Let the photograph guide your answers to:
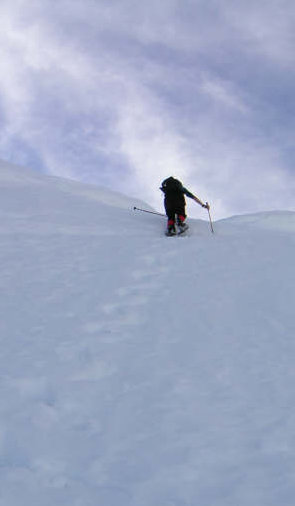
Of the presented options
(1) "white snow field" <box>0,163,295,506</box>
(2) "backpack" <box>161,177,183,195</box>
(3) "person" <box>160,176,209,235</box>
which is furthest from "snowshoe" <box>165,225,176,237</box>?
(2) "backpack" <box>161,177,183,195</box>

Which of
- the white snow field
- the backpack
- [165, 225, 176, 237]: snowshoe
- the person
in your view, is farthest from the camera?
the backpack

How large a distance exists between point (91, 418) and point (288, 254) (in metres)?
5.79

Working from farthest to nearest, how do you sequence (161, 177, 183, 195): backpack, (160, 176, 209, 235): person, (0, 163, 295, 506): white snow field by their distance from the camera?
(161, 177, 183, 195): backpack < (160, 176, 209, 235): person < (0, 163, 295, 506): white snow field

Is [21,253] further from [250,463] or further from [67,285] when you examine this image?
[250,463]

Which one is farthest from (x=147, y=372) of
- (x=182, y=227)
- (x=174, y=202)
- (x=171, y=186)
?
(x=171, y=186)

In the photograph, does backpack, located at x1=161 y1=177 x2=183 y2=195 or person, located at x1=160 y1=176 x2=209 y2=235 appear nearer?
person, located at x1=160 y1=176 x2=209 y2=235

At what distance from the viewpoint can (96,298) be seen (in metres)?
7.49

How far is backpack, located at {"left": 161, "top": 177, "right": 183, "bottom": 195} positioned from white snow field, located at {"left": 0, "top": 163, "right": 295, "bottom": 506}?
254cm

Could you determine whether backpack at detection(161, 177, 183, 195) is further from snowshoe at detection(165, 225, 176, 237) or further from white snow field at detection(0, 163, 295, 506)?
white snow field at detection(0, 163, 295, 506)

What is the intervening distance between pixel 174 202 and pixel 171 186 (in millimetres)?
667

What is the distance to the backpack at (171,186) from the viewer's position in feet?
41.7

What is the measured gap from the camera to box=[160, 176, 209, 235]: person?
11.9m

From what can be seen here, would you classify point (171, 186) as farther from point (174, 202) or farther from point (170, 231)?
point (170, 231)

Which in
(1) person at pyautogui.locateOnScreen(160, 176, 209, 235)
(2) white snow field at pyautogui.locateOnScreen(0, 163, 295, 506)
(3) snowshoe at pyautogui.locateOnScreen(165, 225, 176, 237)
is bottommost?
(2) white snow field at pyautogui.locateOnScreen(0, 163, 295, 506)
